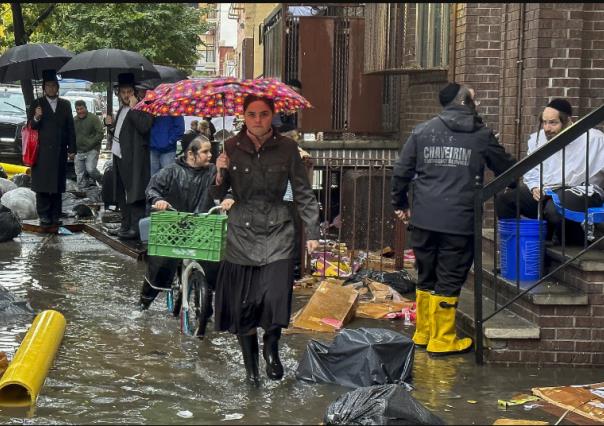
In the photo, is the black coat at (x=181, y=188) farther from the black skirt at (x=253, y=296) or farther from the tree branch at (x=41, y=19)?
the tree branch at (x=41, y=19)

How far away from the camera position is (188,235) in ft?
25.7

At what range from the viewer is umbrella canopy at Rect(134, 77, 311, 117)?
7.35 metres

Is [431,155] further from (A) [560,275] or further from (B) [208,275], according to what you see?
(B) [208,275]

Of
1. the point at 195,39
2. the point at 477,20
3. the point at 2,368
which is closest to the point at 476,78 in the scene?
the point at 477,20

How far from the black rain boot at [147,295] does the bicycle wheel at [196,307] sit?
0.71 meters

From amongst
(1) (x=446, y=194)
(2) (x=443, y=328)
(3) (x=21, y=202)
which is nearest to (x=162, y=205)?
(1) (x=446, y=194)

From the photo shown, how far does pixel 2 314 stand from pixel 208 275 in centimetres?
175

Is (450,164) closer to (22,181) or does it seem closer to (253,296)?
(253,296)

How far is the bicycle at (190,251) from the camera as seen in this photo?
301 inches

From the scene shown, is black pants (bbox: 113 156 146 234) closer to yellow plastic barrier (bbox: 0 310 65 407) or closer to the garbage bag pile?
the garbage bag pile

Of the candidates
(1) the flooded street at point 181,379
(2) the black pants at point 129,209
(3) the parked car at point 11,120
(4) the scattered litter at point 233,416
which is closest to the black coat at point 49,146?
(2) the black pants at point 129,209

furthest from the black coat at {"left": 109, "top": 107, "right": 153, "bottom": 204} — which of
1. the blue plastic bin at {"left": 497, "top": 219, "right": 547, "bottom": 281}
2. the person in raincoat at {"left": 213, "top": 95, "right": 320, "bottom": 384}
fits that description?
the person in raincoat at {"left": 213, "top": 95, "right": 320, "bottom": 384}

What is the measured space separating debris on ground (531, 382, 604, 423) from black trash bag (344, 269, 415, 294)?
351cm

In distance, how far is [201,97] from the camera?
7977 mm
